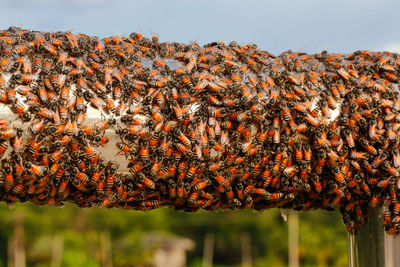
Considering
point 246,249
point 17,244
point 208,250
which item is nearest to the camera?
point 17,244

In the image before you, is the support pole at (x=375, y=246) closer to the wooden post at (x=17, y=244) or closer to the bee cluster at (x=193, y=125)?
the bee cluster at (x=193, y=125)

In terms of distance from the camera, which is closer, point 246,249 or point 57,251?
point 57,251

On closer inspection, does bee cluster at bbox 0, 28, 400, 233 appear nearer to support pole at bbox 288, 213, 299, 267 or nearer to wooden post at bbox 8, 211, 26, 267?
wooden post at bbox 8, 211, 26, 267

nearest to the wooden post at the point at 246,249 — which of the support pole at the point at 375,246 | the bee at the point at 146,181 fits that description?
the support pole at the point at 375,246

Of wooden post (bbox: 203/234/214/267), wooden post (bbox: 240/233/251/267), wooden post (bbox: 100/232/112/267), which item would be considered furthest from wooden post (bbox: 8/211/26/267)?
wooden post (bbox: 240/233/251/267)

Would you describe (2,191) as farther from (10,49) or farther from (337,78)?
(337,78)

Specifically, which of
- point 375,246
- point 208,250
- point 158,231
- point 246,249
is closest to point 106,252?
point 158,231

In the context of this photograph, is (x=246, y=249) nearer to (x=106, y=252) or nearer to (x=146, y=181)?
(x=106, y=252)
